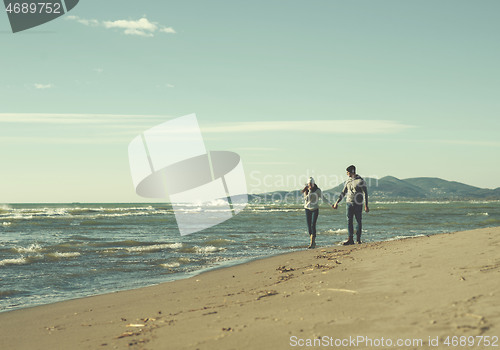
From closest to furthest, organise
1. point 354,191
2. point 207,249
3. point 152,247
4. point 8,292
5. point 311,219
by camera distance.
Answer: point 8,292, point 354,191, point 311,219, point 207,249, point 152,247

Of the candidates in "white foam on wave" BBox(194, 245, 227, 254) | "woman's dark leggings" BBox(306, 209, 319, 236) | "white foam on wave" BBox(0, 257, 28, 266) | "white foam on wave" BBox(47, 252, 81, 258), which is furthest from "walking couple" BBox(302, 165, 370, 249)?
"white foam on wave" BBox(0, 257, 28, 266)

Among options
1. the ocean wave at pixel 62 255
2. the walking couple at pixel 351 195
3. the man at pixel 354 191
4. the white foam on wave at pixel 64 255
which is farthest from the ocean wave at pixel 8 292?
the man at pixel 354 191

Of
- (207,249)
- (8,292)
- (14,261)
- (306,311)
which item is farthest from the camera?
(207,249)

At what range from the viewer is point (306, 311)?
4512 mm

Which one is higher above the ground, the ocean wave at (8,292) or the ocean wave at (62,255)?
the ocean wave at (8,292)

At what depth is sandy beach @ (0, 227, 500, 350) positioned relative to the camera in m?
3.69

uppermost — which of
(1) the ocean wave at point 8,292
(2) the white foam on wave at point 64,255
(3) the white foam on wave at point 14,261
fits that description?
(1) the ocean wave at point 8,292

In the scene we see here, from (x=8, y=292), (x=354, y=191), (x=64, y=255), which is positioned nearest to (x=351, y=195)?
(x=354, y=191)

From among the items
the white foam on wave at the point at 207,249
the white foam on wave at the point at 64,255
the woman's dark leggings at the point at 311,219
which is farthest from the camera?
the white foam on wave at the point at 207,249

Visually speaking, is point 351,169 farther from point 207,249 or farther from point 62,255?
point 62,255

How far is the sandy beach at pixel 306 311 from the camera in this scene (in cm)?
369

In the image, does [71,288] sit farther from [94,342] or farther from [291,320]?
[291,320]

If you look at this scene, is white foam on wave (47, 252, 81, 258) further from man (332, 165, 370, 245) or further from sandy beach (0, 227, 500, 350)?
man (332, 165, 370, 245)

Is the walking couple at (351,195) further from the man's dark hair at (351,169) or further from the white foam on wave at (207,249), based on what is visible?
the white foam on wave at (207,249)
